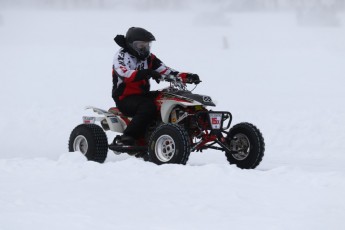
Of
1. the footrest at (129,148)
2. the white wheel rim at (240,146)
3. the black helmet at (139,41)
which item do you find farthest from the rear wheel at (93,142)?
the white wheel rim at (240,146)

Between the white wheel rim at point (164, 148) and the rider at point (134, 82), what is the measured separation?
2.45 feet

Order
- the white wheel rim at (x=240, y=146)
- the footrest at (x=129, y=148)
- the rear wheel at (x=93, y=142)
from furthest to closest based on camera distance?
the rear wheel at (x=93, y=142)
the footrest at (x=129, y=148)
the white wheel rim at (x=240, y=146)

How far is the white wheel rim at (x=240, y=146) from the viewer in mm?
8922

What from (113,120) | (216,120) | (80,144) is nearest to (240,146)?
(216,120)

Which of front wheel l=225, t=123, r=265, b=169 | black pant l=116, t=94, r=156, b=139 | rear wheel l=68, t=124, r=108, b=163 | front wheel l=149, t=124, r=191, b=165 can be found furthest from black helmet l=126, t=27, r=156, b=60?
front wheel l=225, t=123, r=265, b=169

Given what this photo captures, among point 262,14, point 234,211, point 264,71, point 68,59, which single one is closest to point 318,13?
point 262,14

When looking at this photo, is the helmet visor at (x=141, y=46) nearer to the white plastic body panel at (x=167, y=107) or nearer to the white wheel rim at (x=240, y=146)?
the white plastic body panel at (x=167, y=107)

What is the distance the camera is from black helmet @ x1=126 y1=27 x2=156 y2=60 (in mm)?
9219

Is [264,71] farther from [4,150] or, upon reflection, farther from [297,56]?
[4,150]

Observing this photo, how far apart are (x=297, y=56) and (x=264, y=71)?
3.60 metres

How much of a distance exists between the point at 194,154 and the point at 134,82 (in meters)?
3.52

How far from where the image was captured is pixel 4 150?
13648mm

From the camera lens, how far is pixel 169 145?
8367 mm

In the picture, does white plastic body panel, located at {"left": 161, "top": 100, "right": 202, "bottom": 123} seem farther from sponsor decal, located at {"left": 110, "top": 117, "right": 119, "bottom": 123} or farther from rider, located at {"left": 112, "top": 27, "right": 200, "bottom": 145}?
sponsor decal, located at {"left": 110, "top": 117, "right": 119, "bottom": 123}
